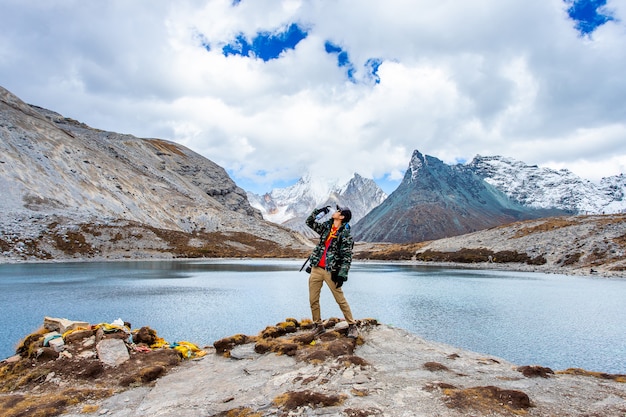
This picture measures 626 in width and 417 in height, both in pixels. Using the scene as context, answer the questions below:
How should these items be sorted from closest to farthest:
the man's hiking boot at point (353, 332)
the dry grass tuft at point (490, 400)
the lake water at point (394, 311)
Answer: the dry grass tuft at point (490, 400) → the man's hiking boot at point (353, 332) → the lake water at point (394, 311)

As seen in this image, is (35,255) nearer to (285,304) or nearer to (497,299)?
(285,304)

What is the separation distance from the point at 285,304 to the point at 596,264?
76493 mm

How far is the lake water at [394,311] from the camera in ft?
78.5

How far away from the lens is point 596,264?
83.2m

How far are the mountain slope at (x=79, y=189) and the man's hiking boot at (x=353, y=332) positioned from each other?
341ft

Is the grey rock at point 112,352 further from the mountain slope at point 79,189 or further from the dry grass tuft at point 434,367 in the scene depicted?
the mountain slope at point 79,189

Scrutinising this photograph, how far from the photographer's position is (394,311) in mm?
35719

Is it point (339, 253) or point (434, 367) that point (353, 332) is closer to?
point (339, 253)

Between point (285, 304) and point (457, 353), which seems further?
point (285, 304)

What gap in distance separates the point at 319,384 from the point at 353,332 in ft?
15.7

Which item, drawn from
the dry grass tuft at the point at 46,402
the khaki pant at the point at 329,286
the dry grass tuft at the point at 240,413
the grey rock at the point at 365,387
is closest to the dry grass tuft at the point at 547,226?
the khaki pant at the point at 329,286

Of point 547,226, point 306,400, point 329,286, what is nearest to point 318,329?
point 329,286

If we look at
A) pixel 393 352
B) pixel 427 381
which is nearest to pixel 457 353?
pixel 393 352

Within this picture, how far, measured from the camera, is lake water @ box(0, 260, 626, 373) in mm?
23922
